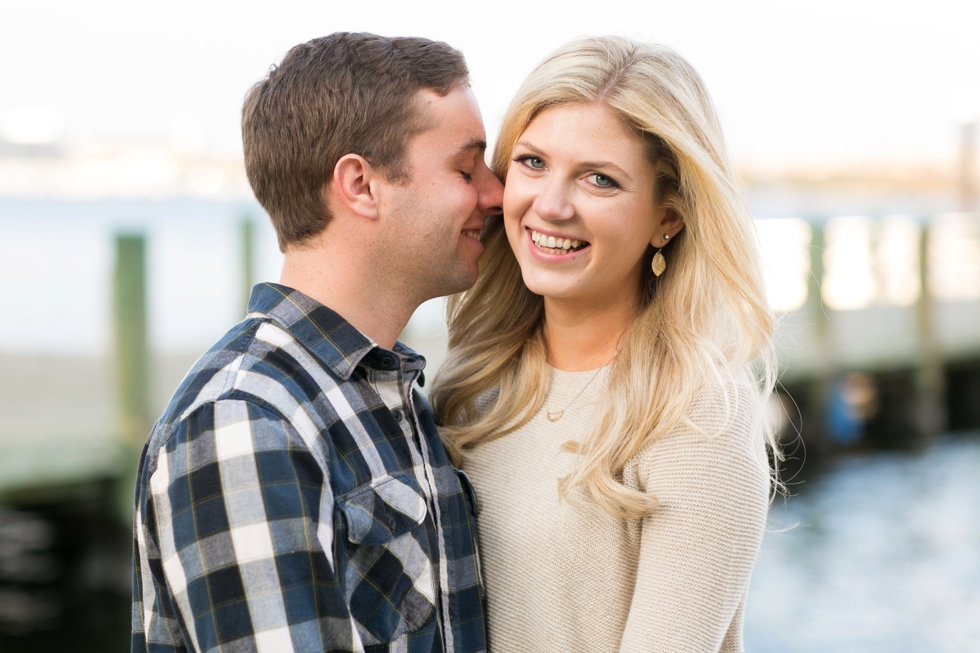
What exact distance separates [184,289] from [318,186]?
5041mm

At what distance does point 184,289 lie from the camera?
6887 mm

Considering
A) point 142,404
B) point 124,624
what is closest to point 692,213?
point 142,404

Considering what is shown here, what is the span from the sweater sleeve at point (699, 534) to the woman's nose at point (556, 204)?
21.1 inches

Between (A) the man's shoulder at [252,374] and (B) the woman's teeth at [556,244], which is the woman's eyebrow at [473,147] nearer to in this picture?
(B) the woman's teeth at [556,244]

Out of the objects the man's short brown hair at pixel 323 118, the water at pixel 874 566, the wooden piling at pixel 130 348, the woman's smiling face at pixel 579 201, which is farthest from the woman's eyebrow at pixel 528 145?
the water at pixel 874 566

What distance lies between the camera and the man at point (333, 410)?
65.6 inches

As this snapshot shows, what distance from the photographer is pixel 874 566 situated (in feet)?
27.7

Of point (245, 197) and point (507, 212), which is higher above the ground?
point (507, 212)

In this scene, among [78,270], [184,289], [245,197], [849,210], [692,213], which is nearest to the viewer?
[692,213]

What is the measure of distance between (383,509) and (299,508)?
0.26 m

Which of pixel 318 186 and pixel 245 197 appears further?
pixel 245 197

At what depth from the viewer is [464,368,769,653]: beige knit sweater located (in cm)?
202

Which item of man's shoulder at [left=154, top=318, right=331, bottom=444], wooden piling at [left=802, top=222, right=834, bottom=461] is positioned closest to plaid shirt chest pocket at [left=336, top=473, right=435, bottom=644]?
man's shoulder at [left=154, top=318, right=331, bottom=444]

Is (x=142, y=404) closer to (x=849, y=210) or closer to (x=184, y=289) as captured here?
(x=184, y=289)
